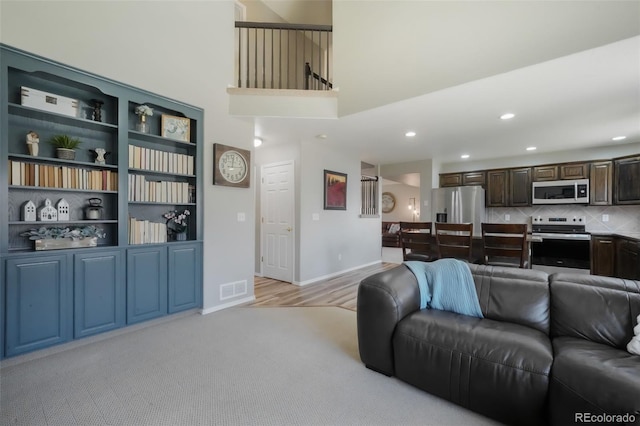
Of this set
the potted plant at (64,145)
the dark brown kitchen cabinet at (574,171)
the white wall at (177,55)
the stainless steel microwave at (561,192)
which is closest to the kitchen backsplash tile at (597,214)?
the stainless steel microwave at (561,192)

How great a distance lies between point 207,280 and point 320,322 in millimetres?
1406

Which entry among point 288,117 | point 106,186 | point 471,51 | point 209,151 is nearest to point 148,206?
point 106,186

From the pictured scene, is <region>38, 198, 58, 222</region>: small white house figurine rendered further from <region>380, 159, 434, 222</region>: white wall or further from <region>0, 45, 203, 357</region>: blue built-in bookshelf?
<region>380, 159, 434, 222</region>: white wall

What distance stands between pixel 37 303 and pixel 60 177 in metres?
1.04

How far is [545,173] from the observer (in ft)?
17.2

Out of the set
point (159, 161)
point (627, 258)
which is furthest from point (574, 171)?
point (159, 161)

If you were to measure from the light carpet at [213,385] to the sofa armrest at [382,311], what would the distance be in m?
0.14

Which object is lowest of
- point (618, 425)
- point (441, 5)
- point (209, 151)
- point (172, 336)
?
point (172, 336)

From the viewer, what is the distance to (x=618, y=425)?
1.08 m

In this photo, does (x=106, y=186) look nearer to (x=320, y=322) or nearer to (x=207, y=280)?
(x=207, y=280)

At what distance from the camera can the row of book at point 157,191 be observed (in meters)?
2.77

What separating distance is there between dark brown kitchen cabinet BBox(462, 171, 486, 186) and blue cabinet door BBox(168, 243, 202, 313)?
5.48m

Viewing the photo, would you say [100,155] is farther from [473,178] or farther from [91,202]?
[473,178]

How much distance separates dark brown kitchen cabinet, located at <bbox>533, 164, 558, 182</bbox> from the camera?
A: 514 centimetres
